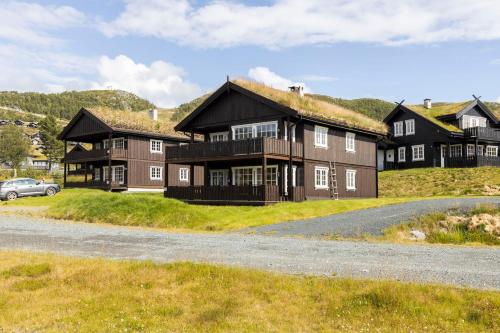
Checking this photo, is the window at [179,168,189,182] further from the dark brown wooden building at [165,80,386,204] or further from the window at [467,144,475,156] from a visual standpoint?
the window at [467,144,475,156]

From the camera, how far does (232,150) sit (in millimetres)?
30484

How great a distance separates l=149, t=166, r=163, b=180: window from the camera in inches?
1951

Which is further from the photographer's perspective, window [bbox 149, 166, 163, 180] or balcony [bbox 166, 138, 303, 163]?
window [bbox 149, 166, 163, 180]

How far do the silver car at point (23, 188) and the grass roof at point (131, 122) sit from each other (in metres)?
8.24

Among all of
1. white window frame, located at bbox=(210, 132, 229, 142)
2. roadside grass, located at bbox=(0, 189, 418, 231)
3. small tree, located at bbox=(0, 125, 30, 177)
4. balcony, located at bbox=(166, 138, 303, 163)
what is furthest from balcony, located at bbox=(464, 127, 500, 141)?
small tree, located at bbox=(0, 125, 30, 177)

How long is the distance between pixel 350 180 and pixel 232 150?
35.2 ft

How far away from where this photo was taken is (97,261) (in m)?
11.3

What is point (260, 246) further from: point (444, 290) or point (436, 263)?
point (444, 290)

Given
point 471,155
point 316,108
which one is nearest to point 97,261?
point 316,108

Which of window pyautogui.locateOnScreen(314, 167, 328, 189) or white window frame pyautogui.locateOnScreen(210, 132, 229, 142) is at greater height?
white window frame pyautogui.locateOnScreen(210, 132, 229, 142)

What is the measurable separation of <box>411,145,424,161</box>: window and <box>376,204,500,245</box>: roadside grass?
33975mm

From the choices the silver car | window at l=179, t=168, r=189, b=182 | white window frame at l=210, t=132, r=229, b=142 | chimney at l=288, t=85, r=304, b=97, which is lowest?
the silver car

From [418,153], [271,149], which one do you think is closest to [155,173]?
[271,149]

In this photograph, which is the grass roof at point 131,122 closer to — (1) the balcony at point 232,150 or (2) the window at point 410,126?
(1) the balcony at point 232,150
